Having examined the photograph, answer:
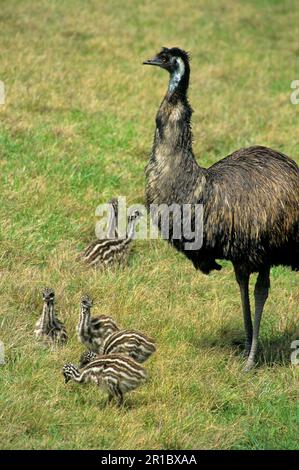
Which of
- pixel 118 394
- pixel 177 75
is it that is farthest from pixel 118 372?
pixel 177 75

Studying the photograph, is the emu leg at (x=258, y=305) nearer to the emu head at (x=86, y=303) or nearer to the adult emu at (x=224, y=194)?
the adult emu at (x=224, y=194)

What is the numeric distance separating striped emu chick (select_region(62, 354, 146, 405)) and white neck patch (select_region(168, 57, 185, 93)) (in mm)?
2312

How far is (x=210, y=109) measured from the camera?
53.3 ft

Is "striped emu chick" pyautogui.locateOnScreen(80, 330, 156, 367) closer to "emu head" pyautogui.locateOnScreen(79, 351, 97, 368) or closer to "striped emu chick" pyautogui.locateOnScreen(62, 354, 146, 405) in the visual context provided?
"emu head" pyautogui.locateOnScreen(79, 351, 97, 368)

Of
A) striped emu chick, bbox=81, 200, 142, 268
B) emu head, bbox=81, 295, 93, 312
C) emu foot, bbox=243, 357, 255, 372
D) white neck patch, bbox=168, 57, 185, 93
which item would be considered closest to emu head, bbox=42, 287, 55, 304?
emu head, bbox=81, 295, 93, 312

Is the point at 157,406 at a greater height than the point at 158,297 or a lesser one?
lesser

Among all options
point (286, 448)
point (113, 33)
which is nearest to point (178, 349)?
point (286, 448)

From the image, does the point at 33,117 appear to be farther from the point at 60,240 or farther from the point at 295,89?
the point at 295,89

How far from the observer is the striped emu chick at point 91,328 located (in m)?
8.88

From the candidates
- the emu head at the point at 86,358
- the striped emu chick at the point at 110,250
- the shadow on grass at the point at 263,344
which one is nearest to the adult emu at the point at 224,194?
the shadow on grass at the point at 263,344

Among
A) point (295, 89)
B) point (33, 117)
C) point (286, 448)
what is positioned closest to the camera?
point (286, 448)

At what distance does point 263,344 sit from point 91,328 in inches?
70.3

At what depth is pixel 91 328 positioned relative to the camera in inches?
350

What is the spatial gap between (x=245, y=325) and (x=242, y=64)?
10.4 m
